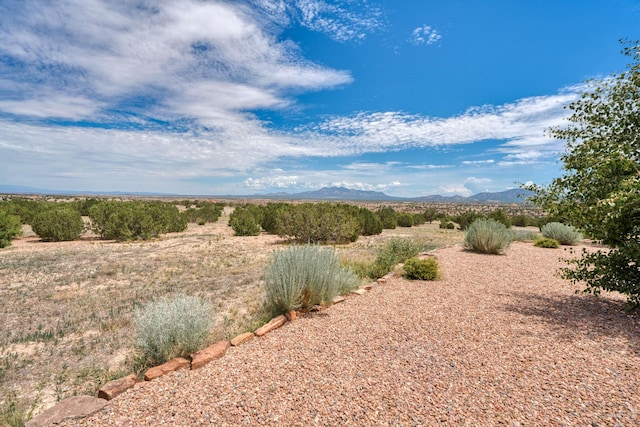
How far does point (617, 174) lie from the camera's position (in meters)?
5.06

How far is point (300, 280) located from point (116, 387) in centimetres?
321

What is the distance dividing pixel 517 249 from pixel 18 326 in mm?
16931

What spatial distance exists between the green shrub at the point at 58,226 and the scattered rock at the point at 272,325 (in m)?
22.0

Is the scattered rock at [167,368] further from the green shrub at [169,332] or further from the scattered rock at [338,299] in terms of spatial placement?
the scattered rock at [338,299]

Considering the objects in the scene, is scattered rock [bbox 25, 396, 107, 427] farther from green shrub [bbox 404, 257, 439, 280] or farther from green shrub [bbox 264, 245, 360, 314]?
green shrub [bbox 404, 257, 439, 280]

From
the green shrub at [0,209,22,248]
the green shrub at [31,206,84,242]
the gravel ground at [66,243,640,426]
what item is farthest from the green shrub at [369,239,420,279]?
the green shrub at [31,206,84,242]

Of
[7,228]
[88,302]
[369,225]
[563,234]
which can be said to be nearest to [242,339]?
[88,302]

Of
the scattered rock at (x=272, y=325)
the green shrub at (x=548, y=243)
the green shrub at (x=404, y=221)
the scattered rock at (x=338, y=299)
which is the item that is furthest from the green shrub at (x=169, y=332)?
the green shrub at (x=404, y=221)

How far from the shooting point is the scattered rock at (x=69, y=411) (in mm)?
2977

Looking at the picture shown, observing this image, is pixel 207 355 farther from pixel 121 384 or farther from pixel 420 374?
pixel 420 374

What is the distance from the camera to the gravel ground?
2.93 metres

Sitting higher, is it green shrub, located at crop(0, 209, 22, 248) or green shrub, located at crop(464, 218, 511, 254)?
green shrub, located at crop(464, 218, 511, 254)

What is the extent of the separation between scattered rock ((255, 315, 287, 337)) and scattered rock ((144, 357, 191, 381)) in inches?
47.6

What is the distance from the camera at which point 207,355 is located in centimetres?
415
